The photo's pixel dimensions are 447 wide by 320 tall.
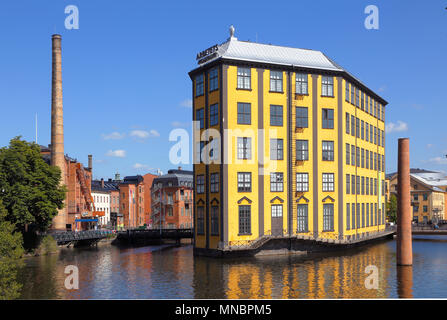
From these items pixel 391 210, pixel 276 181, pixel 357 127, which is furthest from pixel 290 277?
pixel 391 210

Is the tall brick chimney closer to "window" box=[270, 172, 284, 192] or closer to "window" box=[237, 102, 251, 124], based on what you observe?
"window" box=[237, 102, 251, 124]

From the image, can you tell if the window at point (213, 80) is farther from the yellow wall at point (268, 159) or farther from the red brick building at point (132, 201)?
the red brick building at point (132, 201)

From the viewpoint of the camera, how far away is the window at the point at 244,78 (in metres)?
56.2

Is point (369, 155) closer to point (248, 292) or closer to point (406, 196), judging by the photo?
point (406, 196)

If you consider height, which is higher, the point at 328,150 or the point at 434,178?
the point at 328,150

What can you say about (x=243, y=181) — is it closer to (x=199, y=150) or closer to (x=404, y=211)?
(x=199, y=150)

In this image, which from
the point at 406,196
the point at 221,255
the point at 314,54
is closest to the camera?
the point at 406,196

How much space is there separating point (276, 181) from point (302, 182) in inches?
146

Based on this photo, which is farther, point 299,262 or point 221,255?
point 221,255

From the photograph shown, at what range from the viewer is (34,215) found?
204ft

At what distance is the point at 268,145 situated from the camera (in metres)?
57.0
